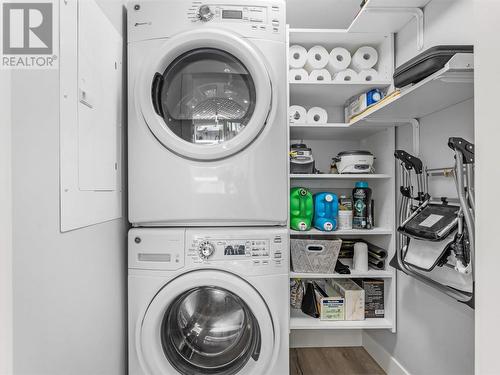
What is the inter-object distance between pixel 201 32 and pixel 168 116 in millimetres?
407

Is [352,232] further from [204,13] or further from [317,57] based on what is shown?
[204,13]

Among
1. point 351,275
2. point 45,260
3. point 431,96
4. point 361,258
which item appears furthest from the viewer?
point 361,258

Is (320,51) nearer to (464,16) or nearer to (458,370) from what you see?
(464,16)

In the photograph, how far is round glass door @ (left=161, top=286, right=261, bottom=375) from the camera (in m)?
1.35

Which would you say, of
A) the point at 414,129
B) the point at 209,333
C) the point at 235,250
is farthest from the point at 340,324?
the point at 414,129

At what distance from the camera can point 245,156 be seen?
1.34 meters

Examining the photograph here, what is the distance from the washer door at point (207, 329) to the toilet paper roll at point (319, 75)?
4.24 ft

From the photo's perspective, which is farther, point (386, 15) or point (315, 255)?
point (315, 255)

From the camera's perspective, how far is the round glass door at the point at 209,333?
53.2 inches

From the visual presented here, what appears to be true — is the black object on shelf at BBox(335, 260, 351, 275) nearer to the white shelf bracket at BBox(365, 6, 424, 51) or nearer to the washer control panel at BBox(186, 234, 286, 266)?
the washer control panel at BBox(186, 234, 286, 266)

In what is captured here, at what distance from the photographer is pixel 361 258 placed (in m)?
1.89

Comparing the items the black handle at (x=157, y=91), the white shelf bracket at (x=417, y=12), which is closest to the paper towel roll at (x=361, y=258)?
the white shelf bracket at (x=417, y=12)

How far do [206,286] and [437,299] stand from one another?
115cm

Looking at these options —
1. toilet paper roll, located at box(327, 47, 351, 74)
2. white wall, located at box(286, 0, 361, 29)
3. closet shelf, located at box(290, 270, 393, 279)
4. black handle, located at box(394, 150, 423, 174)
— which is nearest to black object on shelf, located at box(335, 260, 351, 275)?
closet shelf, located at box(290, 270, 393, 279)
